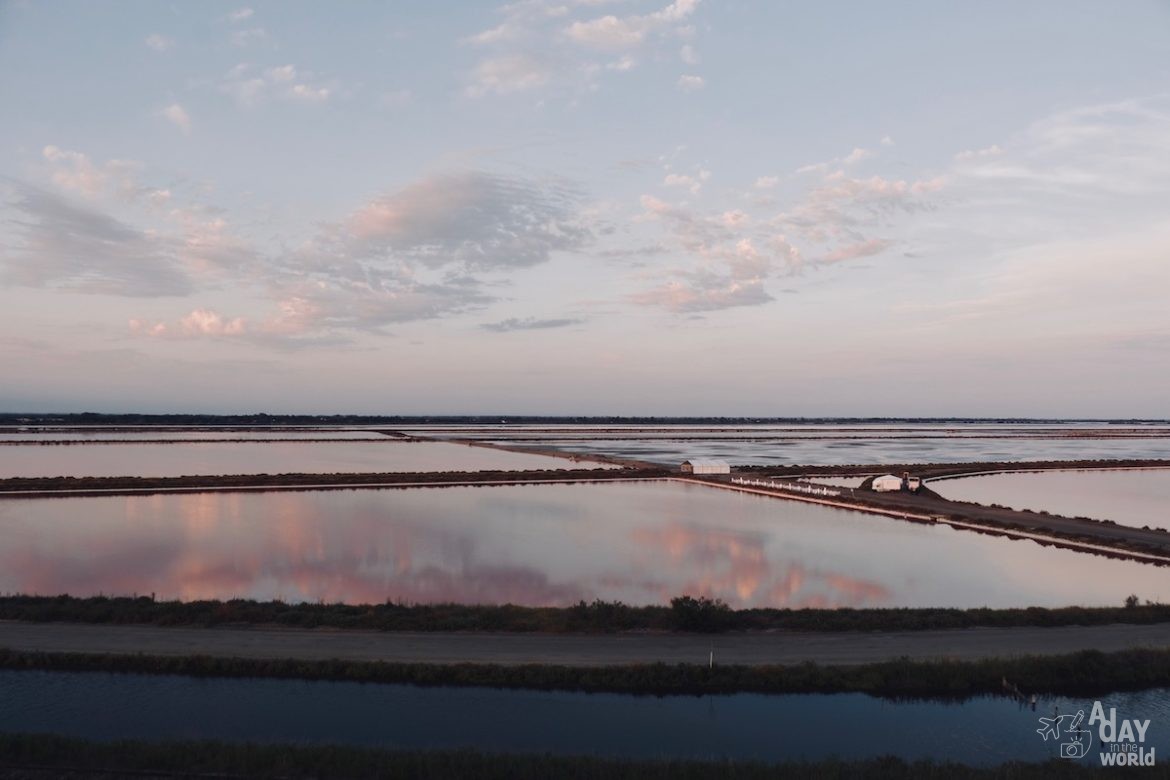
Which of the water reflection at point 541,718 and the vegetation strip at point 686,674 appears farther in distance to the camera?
the vegetation strip at point 686,674

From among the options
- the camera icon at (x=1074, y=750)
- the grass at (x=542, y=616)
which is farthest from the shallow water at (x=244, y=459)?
the camera icon at (x=1074, y=750)

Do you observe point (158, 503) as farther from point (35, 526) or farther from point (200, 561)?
point (200, 561)

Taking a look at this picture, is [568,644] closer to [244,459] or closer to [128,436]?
[244,459]

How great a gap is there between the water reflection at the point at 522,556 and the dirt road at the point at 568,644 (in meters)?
3.16

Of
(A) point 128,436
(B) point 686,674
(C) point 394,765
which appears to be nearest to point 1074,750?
(B) point 686,674

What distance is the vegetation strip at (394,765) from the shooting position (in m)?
9.98

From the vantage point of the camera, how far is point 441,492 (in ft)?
137

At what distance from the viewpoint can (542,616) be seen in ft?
54.1

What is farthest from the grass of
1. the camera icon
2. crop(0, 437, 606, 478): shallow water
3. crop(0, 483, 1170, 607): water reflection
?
crop(0, 437, 606, 478): shallow water

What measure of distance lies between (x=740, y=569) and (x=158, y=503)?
2713cm

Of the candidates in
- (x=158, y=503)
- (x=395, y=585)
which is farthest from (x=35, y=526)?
(x=395, y=585)

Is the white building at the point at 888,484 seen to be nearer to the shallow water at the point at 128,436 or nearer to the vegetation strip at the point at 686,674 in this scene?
the vegetation strip at the point at 686,674

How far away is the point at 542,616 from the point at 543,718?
412cm

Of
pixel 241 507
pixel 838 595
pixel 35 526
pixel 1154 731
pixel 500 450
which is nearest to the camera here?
pixel 1154 731
